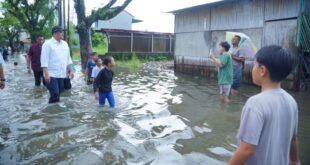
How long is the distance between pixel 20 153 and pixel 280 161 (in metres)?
3.60

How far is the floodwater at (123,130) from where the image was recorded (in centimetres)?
438

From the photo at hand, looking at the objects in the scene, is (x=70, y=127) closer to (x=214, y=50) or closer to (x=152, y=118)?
(x=152, y=118)

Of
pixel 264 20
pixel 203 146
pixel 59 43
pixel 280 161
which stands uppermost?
pixel 264 20

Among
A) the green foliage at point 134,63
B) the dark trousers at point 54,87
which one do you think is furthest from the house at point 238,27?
the dark trousers at point 54,87

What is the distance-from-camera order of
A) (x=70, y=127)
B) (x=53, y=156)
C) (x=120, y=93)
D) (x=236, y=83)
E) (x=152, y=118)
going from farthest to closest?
(x=120, y=93) → (x=236, y=83) → (x=152, y=118) → (x=70, y=127) → (x=53, y=156)

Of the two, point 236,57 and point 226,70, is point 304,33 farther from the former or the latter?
point 226,70

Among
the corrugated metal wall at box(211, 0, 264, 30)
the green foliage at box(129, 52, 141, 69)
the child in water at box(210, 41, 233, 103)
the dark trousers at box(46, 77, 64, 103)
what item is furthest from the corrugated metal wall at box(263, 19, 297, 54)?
the green foliage at box(129, 52, 141, 69)

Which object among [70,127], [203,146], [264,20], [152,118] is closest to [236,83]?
[152,118]

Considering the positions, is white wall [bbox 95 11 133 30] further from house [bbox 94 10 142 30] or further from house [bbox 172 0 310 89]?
house [bbox 172 0 310 89]

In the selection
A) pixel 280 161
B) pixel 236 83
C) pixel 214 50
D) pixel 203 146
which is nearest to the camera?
pixel 280 161

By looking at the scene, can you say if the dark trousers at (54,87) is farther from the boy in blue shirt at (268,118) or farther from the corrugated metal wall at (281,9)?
the corrugated metal wall at (281,9)

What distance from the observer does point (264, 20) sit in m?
12.1

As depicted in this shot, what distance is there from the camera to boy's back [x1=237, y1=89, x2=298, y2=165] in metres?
2.02

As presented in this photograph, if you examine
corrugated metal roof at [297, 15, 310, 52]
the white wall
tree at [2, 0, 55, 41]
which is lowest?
corrugated metal roof at [297, 15, 310, 52]
